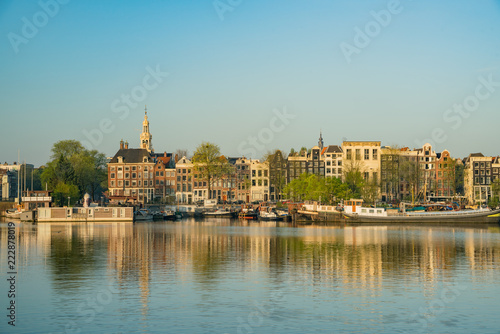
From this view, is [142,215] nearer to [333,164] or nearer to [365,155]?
[333,164]

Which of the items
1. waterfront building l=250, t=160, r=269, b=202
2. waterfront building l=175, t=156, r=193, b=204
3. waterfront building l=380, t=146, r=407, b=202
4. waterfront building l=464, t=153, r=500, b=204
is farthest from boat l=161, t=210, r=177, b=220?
waterfront building l=464, t=153, r=500, b=204

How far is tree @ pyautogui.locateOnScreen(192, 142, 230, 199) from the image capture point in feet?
472

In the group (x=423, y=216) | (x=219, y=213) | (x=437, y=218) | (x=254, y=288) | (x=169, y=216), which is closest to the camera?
(x=254, y=288)

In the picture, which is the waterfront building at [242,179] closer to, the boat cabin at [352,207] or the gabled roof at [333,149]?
the gabled roof at [333,149]

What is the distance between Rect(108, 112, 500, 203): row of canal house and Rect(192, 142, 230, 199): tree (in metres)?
2.60

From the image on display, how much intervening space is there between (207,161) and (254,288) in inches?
4244

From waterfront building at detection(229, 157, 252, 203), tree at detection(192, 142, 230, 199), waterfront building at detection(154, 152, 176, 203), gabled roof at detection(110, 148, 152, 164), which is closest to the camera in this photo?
Result: tree at detection(192, 142, 230, 199)

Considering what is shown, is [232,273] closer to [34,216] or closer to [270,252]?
[270,252]

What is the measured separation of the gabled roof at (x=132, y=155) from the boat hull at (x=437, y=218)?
65.6 m

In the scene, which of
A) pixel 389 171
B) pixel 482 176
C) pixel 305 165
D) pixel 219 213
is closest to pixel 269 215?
pixel 219 213

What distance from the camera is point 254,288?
120ft

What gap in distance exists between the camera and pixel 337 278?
4053 centimetres

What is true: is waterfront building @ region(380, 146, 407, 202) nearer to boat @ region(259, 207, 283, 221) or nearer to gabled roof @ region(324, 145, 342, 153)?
gabled roof @ region(324, 145, 342, 153)

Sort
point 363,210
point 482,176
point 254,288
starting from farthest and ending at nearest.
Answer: point 482,176
point 363,210
point 254,288
